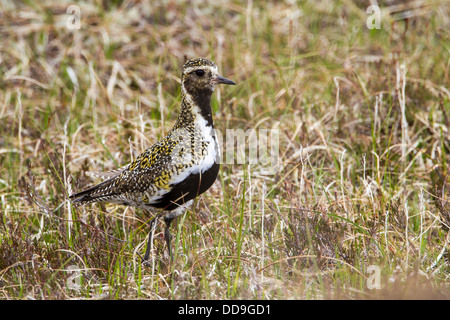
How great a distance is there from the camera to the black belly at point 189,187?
4.66 m

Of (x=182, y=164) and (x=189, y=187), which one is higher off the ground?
(x=182, y=164)

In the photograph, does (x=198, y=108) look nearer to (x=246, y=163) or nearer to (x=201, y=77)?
(x=201, y=77)

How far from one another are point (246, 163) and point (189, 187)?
1.57 meters

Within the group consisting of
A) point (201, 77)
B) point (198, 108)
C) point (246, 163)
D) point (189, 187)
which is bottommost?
point (189, 187)

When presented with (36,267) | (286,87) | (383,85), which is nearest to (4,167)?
(36,267)

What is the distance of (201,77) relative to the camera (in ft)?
15.8

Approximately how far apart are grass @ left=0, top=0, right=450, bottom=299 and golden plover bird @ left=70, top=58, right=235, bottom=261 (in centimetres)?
34

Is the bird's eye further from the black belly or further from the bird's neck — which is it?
the black belly

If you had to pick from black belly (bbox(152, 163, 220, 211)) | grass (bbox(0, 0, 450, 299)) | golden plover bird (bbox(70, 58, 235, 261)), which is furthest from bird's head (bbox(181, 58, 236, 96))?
grass (bbox(0, 0, 450, 299))

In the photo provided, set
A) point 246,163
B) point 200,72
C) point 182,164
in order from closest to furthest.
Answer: point 182,164
point 200,72
point 246,163

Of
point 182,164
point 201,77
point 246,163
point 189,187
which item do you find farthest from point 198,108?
point 246,163

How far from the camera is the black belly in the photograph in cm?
466

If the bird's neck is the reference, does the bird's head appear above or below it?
above

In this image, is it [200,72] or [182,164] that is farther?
[200,72]
